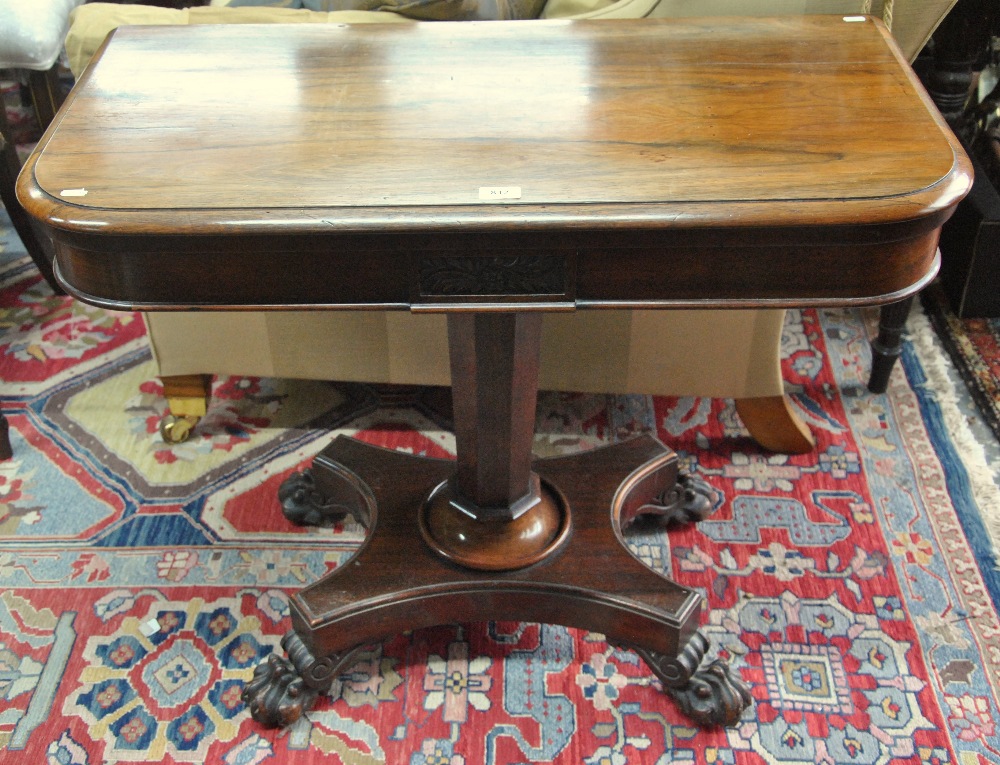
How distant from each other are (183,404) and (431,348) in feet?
1.51

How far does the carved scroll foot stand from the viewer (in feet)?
4.16

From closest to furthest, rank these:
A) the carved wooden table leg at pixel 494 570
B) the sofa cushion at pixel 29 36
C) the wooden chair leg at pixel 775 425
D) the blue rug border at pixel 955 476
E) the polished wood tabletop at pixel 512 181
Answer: the polished wood tabletop at pixel 512 181, the carved wooden table leg at pixel 494 570, the blue rug border at pixel 955 476, the wooden chair leg at pixel 775 425, the sofa cushion at pixel 29 36

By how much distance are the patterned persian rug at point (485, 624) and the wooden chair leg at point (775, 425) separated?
0.03 meters

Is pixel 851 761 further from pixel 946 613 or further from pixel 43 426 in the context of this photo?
pixel 43 426

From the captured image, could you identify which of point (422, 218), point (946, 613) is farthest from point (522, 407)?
point (946, 613)

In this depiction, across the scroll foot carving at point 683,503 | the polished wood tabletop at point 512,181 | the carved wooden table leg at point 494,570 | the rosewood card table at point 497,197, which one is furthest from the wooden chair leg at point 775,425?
the polished wood tabletop at point 512,181

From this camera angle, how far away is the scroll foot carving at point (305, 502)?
157 centimetres

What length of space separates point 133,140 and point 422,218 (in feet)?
1.08

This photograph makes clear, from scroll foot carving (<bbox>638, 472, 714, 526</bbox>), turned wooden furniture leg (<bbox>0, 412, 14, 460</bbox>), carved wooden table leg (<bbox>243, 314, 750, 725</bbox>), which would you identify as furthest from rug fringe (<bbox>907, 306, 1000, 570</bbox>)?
turned wooden furniture leg (<bbox>0, 412, 14, 460</bbox>)

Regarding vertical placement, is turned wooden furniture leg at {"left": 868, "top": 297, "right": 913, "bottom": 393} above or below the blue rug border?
above

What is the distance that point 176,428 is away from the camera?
5.69 ft

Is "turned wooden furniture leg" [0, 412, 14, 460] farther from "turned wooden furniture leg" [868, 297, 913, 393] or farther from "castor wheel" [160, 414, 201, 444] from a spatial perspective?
"turned wooden furniture leg" [868, 297, 913, 393]

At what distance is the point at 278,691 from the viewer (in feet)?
4.21

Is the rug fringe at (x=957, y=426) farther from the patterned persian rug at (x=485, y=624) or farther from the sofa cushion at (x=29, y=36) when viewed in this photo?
the sofa cushion at (x=29, y=36)
